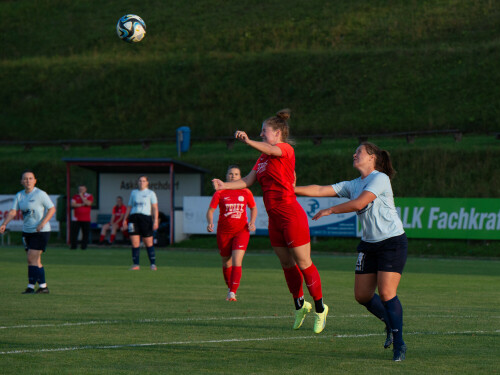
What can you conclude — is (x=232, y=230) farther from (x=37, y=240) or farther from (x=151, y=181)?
(x=151, y=181)

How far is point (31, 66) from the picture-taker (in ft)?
221

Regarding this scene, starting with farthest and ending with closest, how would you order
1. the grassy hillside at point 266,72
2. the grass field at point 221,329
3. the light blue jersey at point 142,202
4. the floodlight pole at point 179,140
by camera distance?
the grassy hillside at point 266,72 → the floodlight pole at point 179,140 → the light blue jersey at point 142,202 → the grass field at point 221,329

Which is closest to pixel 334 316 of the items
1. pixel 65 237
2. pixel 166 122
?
pixel 65 237

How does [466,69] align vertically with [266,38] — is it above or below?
below

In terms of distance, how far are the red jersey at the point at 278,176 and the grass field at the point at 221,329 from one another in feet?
5.00

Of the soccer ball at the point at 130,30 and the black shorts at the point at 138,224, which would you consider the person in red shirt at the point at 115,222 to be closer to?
the black shorts at the point at 138,224

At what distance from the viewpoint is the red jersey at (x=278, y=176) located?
397 inches

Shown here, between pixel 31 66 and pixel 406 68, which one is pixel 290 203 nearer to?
pixel 406 68

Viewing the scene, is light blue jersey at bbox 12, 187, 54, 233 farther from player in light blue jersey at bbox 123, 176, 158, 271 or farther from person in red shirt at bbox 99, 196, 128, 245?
person in red shirt at bbox 99, 196, 128, 245

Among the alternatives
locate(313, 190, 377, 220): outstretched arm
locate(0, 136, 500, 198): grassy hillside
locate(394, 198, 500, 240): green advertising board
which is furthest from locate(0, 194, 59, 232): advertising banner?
locate(313, 190, 377, 220): outstretched arm

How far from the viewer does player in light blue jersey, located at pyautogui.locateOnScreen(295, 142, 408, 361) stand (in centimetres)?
816

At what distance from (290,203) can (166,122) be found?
49186 mm

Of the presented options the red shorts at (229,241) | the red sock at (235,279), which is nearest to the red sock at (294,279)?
the red sock at (235,279)

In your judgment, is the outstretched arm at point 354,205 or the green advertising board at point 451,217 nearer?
the outstretched arm at point 354,205
